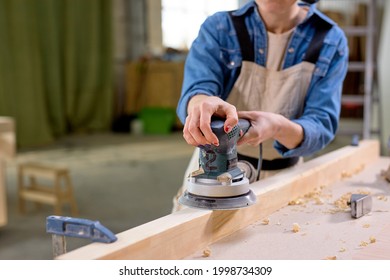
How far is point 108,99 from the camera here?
6.04 m

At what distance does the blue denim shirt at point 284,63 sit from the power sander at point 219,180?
0.26 meters

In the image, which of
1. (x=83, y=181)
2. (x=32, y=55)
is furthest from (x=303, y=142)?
(x=32, y=55)

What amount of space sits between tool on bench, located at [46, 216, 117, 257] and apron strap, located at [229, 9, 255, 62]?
2.08 feet

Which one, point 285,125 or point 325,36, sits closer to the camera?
point 285,125

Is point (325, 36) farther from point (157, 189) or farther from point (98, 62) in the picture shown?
point (98, 62)

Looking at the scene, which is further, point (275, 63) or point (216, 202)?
point (275, 63)

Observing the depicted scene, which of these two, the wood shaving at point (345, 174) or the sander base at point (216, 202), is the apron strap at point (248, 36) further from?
the sander base at point (216, 202)

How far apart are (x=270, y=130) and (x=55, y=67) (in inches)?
184

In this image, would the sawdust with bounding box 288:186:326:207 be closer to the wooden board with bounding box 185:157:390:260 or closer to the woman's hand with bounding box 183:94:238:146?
the wooden board with bounding box 185:157:390:260

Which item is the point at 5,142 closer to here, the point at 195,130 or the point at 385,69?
the point at 195,130

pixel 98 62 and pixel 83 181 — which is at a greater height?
pixel 98 62

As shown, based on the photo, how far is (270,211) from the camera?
962 mm

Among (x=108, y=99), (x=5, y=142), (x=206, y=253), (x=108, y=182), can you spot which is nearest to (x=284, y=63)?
(x=206, y=253)
